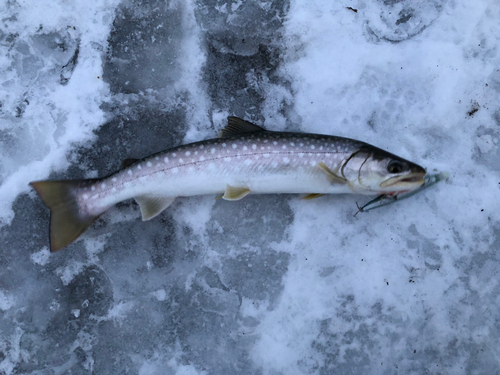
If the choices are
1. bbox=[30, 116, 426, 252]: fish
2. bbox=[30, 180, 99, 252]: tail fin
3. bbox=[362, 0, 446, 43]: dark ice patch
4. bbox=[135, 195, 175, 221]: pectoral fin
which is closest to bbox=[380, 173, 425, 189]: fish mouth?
bbox=[30, 116, 426, 252]: fish

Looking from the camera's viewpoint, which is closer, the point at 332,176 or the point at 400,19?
the point at 332,176

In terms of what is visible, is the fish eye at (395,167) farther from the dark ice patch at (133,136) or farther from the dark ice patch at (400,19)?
the dark ice patch at (133,136)

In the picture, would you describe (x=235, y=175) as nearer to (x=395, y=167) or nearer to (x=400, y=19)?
(x=395, y=167)

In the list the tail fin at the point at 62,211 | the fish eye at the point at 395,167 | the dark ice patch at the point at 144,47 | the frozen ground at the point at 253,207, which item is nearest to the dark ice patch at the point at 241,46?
the frozen ground at the point at 253,207

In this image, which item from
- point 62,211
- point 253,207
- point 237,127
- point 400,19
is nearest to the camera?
point 62,211

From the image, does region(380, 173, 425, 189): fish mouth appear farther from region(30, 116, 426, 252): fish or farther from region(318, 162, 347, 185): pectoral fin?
region(318, 162, 347, 185): pectoral fin

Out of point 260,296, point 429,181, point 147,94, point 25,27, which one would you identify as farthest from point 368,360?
point 25,27

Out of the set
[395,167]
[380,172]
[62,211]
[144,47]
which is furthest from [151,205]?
[395,167]
